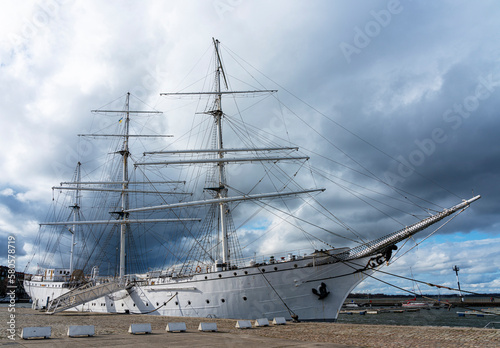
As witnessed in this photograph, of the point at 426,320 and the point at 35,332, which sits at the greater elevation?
the point at 35,332

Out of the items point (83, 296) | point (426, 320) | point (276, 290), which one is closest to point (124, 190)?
point (83, 296)

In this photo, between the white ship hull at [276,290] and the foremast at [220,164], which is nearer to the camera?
the white ship hull at [276,290]

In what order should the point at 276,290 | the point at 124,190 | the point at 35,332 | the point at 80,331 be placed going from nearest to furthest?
the point at 35,332
the point at 80,331
the point at 276,290
the point at 124,190

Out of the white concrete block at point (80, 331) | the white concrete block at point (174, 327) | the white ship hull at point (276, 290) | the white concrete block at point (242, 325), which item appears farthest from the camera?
the white ship hull at point (276, 290)

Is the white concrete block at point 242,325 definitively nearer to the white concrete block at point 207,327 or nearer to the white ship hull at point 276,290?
the white concrete block at point 207,327

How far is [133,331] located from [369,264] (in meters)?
14.6

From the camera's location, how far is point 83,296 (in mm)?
33844

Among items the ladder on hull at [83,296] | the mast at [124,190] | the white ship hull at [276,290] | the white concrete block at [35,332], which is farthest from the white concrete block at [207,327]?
the mast at [124,190]

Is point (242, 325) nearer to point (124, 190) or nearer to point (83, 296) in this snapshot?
point (83, 296)

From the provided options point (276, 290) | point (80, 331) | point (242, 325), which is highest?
point (276, 290)

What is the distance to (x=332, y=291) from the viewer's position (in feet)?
70.9

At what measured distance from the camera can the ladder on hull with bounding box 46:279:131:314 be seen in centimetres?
3028

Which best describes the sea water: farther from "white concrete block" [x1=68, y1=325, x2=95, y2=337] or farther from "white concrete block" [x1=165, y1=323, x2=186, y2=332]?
"white concrete block" [x1=68, y1=325, x2=95, y2=337]

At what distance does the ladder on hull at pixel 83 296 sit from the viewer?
3028 cm
